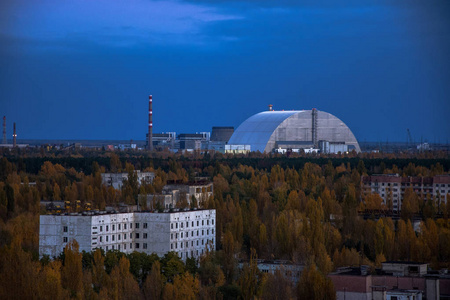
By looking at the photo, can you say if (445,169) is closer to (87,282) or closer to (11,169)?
(11,169)

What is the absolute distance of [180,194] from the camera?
132 feet

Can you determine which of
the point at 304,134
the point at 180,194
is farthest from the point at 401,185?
the point at 304,134

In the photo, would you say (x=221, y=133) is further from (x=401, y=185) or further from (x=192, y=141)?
(x=401, y=185)

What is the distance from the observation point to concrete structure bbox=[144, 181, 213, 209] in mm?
37416

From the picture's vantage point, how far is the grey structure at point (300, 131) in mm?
83500

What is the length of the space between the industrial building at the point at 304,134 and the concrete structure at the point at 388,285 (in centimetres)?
6112

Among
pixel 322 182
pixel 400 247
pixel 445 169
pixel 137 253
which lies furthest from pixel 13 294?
pixel 445 169

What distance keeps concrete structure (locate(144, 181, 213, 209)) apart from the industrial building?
39.1 m

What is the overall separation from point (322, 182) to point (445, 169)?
17840 mm

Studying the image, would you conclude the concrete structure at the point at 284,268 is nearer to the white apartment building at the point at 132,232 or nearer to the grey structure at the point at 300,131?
the white apartment building at the point at 132,232

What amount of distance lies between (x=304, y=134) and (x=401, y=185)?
106 feet

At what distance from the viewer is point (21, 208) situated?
3834 cm

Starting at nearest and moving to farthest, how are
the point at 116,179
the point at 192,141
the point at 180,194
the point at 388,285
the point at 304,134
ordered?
1. the point at 388,285
2. the point at 180,194
3. the point at 116,179
4. the point at 304,134
5. the point at 192,141

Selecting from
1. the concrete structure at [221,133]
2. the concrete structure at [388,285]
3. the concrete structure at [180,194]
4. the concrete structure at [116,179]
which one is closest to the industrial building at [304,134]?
the concrete structure at [221,133]
